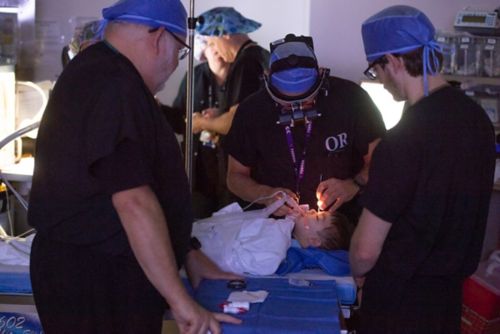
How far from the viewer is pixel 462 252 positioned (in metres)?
1.87

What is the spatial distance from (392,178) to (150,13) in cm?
72

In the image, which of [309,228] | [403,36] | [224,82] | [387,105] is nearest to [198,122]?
[224,82]

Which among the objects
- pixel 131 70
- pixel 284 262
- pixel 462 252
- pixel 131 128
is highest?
pixel 131 70

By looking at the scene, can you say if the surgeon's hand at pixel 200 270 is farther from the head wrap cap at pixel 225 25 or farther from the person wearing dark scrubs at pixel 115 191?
the head wrap cap at pixel 225 25

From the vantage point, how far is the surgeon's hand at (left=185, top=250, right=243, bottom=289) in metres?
2.18

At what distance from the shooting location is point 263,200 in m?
2.59

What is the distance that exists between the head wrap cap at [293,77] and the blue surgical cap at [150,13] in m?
0.74

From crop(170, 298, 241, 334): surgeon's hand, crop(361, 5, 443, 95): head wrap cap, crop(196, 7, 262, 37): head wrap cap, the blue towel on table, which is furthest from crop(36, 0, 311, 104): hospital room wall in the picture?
crop(170, 298, 241, 334): surgeon's hand

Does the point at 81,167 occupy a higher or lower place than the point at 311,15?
lower

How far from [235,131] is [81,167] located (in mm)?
1165

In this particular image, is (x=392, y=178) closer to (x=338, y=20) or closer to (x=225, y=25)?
(x=225, y=25)

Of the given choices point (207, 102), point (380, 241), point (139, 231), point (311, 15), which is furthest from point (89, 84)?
point (311, 15)

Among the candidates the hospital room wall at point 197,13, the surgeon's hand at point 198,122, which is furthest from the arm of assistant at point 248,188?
the hospital room wall at point 197,13

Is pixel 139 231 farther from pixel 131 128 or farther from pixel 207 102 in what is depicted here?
pixel 207 102
